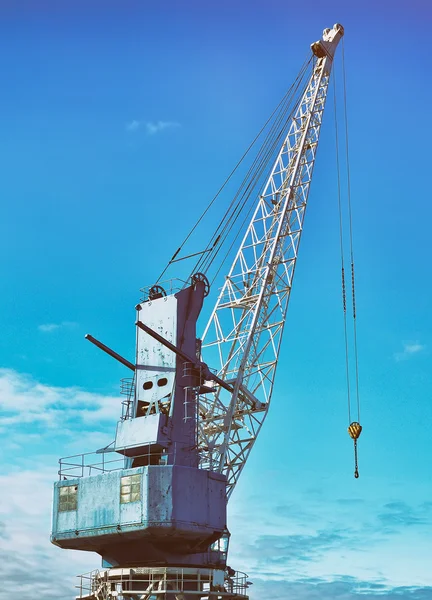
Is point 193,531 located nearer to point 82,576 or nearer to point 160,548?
point 160,548

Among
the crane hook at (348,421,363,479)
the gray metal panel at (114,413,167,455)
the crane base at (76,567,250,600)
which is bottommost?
the crane base at (76,567,250,600)

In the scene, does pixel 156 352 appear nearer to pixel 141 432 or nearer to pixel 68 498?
pixel 141 432

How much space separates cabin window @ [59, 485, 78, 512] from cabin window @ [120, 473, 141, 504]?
298 centimetres

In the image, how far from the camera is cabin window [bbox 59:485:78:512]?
38.9m

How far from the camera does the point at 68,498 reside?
129ft

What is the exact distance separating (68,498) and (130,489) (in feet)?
13.4

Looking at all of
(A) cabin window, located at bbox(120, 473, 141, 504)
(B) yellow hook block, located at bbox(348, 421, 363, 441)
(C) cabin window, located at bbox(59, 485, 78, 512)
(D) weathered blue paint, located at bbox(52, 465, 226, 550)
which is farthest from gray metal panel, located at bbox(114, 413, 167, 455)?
(B) yellow hook block, located at bbox(348, 421, 363, 441)

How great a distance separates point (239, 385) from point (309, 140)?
18256 mm

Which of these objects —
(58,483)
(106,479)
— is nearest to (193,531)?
(106,479)

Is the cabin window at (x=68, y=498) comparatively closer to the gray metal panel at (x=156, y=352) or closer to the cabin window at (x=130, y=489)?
the cabin window at (x=130, y=489)

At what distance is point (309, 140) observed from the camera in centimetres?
5647

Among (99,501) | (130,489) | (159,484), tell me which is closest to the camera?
(159,484)

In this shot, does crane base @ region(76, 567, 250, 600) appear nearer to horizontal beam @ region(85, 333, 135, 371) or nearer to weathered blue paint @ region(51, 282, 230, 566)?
weathered blue paint @ region(51, 282, 230, 566)

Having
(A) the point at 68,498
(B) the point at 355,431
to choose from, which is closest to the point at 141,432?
(A) the point at 68,498
